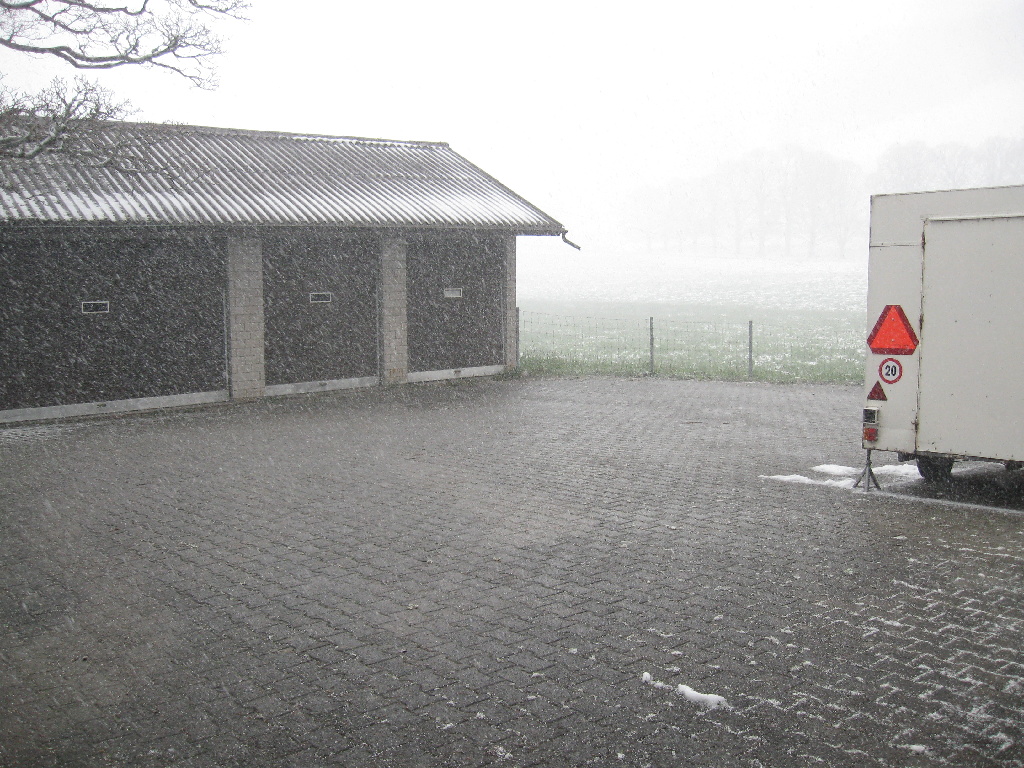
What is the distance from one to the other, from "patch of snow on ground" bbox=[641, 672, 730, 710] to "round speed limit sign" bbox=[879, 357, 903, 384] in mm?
5019

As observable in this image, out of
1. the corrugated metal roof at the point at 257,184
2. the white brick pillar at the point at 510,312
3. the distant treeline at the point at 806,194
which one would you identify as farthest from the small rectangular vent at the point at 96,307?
the distant treeline at the point at 806,194

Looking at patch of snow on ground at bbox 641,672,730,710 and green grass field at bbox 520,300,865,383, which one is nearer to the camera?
patch of snow on ground at bbox 641,672,730,710

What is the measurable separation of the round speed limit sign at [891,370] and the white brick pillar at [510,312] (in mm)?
11231

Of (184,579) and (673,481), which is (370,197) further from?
(184,579)

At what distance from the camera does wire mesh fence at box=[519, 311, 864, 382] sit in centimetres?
1881

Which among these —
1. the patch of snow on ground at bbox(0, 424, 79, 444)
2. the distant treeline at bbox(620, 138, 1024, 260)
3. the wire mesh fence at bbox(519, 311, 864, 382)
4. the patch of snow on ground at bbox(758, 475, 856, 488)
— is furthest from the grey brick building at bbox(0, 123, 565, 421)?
the distant treeline at bbox(620, 138, 1024, 260)

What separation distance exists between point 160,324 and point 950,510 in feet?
39.6

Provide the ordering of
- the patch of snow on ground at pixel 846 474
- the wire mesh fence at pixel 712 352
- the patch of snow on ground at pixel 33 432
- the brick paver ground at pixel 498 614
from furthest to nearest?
the wire mesh fence at pixel 712 352 → the patch of snow on ground at pixel 33 432 → the patch of snow on ground at pixel 846 474 → the brick paver ground at pixel 498 614

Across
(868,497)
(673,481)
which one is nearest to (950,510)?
(868,497)

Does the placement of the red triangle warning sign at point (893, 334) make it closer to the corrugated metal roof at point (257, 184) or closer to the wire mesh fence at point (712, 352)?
the wire mesh fence at point (712, 352)

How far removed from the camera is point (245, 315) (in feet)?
50.3

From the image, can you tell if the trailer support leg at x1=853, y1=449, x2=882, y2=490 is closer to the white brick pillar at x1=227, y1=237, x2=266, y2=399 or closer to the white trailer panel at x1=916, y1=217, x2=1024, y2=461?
the white trailer panel at x1=916, y1=217, x2=1024, y2=461

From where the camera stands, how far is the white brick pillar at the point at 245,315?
15219mm

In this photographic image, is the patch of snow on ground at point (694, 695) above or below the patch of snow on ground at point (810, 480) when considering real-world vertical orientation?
below
